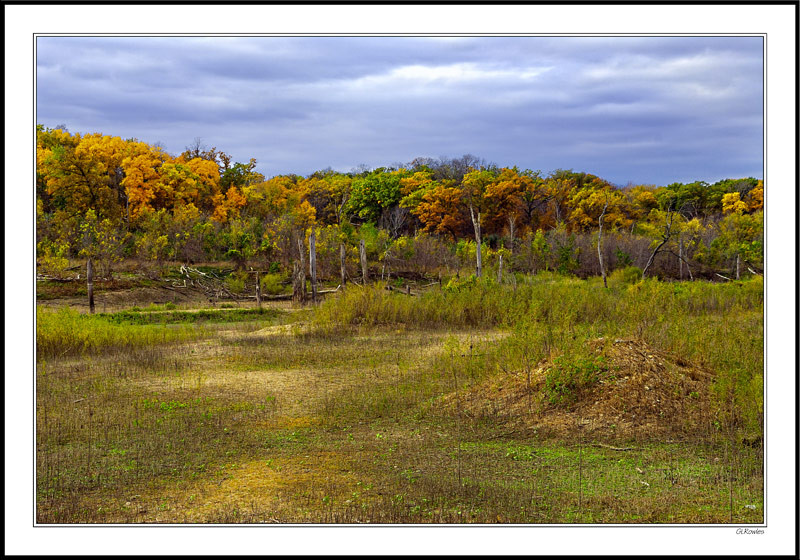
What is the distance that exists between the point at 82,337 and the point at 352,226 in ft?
81.6

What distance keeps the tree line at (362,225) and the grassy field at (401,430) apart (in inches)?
504

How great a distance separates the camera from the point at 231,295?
2500 cm

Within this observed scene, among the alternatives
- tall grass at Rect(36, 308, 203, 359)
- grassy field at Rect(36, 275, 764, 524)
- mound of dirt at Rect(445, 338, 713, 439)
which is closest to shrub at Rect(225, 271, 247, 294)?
tall grass at Rect(36, 308, 203, 359)

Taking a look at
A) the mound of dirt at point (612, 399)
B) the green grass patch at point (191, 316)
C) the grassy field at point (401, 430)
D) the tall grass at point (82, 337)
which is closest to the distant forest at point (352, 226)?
the green grass patch at point (191, 316)

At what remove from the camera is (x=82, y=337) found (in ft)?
41.3

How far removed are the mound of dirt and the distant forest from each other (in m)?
16.3

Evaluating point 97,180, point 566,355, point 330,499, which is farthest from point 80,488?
point 97,180

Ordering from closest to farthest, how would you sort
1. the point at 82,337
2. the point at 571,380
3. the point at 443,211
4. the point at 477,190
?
the point at 571,380 < the point at 82,337 < the point at 477,190 < the point at 443,211

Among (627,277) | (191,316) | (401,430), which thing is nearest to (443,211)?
(627,277)

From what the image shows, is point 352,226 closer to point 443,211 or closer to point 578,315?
point 443,211

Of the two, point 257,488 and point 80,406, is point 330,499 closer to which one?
point 257,488

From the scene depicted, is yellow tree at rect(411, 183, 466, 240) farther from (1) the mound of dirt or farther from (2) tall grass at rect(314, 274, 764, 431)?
(1) the mound of dirt
